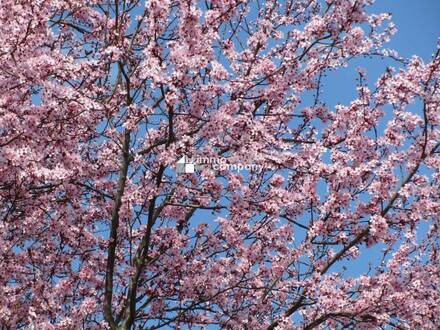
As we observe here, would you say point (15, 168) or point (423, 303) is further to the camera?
point (423, 303)

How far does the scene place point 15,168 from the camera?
1053cm

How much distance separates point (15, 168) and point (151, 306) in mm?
4061

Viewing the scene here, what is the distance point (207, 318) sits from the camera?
1302cm

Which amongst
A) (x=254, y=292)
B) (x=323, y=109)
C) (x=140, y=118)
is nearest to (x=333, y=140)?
(x=323, y=109)

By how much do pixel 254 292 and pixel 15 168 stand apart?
5.49 metres

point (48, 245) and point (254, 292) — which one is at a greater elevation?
point (48, 245)

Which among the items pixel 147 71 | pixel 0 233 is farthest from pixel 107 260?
pixel 147 71

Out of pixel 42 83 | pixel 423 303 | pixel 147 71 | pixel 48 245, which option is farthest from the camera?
pixel 48 245

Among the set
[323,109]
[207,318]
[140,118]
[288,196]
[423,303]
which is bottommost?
[423,303]

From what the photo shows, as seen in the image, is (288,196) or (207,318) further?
(207,318)

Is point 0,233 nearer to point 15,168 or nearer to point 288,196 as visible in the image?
point 15,168

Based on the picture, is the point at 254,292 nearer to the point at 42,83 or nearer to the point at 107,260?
the point at 107,260

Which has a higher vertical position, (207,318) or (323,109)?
(323,109)

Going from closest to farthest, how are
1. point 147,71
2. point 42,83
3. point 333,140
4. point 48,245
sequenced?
point 147,71, point 42,83, point 48,245, point 333,140
